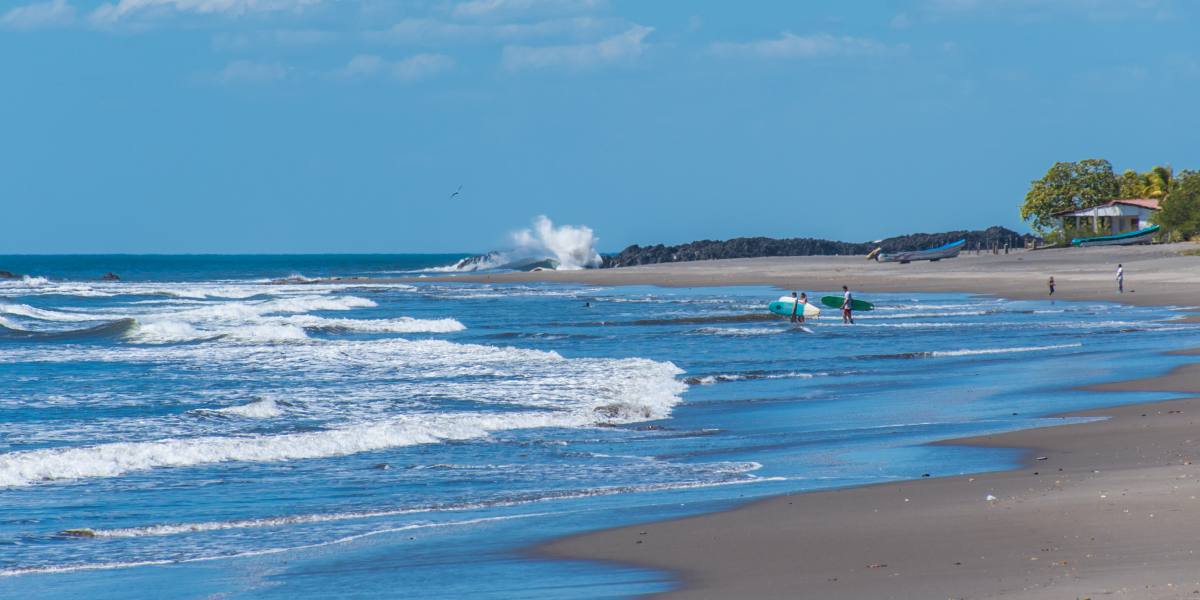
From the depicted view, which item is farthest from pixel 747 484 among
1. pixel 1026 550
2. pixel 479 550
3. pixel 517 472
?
pixel 1026 550

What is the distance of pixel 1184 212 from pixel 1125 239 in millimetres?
4899

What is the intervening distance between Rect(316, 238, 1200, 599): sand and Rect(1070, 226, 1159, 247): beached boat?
7051cm

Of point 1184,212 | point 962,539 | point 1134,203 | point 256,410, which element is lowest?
point 256,410

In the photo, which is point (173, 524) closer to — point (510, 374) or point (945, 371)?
point (510, 374)

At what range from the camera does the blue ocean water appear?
9.95 m

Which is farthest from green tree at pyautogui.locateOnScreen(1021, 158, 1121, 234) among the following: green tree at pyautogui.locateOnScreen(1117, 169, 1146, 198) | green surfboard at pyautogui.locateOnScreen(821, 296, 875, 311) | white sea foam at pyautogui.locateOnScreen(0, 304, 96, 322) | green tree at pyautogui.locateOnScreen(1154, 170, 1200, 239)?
white sea foam at pyautogui.locateOnScreen(0, 304, 96, 322)

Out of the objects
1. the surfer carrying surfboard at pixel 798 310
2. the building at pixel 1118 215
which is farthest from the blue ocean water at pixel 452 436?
the building at pixel 1118 215

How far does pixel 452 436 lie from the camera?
17.2m

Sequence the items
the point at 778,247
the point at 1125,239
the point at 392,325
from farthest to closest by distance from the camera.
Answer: the point at 778,247 < the point at 1125,239 < the point at 392,325

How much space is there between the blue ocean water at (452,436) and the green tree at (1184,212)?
43227 mm

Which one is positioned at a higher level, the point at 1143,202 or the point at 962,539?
the point at 1143,202

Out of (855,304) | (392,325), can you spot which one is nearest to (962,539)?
(392,325)

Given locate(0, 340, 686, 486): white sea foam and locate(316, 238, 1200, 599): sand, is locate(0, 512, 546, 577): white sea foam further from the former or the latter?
locate(0, 340, 686, 486): white sea foam

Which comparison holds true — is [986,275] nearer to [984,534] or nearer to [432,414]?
[432,414]
